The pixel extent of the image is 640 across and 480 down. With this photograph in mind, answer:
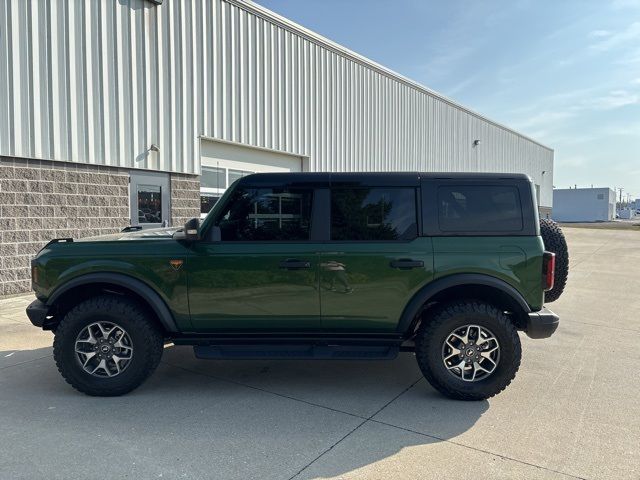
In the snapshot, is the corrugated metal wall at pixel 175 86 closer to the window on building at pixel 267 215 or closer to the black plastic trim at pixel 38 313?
the black plastic trim at pixel 38 313

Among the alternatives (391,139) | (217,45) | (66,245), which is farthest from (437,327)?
(391,139)

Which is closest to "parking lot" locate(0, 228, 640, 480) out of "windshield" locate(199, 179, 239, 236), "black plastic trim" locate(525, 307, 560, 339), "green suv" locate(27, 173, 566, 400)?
"green suv" locate(27, 173, 566, 400)

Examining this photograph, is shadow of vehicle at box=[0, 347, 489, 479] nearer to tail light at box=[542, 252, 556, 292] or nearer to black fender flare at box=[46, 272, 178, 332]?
black fender flare at box=[46, 272, 178, 332]

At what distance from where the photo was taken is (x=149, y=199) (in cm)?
960

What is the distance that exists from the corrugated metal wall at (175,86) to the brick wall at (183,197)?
27 cm

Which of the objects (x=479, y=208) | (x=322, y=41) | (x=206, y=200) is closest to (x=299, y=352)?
(x=479, y=208)

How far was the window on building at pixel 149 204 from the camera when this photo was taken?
945 cm

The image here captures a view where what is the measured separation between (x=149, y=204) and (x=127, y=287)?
20.7ft

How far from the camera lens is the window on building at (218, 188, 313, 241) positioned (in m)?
3.89

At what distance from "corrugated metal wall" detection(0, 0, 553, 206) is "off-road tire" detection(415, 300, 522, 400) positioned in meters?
7.49

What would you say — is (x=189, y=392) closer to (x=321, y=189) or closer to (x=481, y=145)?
(x=321, y=189)

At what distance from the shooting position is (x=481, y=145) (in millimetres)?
24406

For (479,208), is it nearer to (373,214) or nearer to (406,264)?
(406,264)

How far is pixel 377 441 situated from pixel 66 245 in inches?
122
